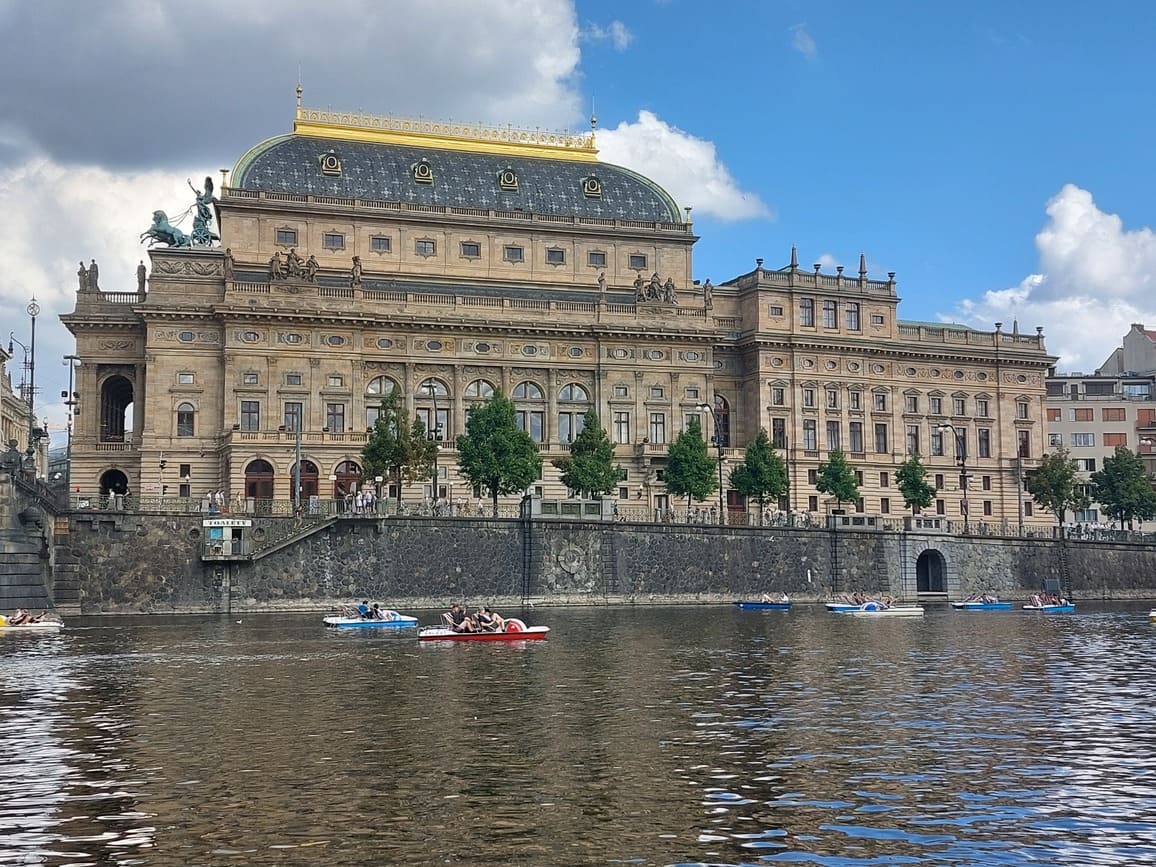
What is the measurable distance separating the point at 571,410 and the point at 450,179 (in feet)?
74.6

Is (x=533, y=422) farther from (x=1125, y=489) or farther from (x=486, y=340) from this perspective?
(x=1125, y=489)

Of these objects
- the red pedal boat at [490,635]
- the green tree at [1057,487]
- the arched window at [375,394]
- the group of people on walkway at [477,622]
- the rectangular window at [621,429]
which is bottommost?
the red pedal boat at [490,635]

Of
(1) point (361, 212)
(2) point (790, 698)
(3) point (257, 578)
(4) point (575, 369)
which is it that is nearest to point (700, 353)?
(4) point (575, 369)

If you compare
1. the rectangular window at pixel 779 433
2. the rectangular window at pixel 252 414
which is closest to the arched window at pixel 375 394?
the rectangular window at pixel 252 414

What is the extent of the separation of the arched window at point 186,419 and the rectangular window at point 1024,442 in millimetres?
73484

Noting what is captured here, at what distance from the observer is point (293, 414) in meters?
102

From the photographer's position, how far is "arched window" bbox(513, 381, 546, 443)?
108500mm

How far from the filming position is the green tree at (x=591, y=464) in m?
97.9

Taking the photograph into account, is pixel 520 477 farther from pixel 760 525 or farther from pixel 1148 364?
pixel 1148 364

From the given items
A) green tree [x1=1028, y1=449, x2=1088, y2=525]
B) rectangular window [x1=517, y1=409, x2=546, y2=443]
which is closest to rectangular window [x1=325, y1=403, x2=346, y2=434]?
rectangular window [x1=517, y1=409, x2=546, y2=443]

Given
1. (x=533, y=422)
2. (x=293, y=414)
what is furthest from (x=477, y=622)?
(x=533, y=422)

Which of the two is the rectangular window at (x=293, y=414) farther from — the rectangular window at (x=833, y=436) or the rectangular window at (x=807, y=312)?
the rectangular window at (x=833, y=436)

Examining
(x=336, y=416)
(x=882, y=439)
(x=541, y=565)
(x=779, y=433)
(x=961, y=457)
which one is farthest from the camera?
(x=882, y=439)

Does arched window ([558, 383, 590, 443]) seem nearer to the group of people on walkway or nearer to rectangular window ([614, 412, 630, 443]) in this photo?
rectangular window ([614, 412, 630, 443])
